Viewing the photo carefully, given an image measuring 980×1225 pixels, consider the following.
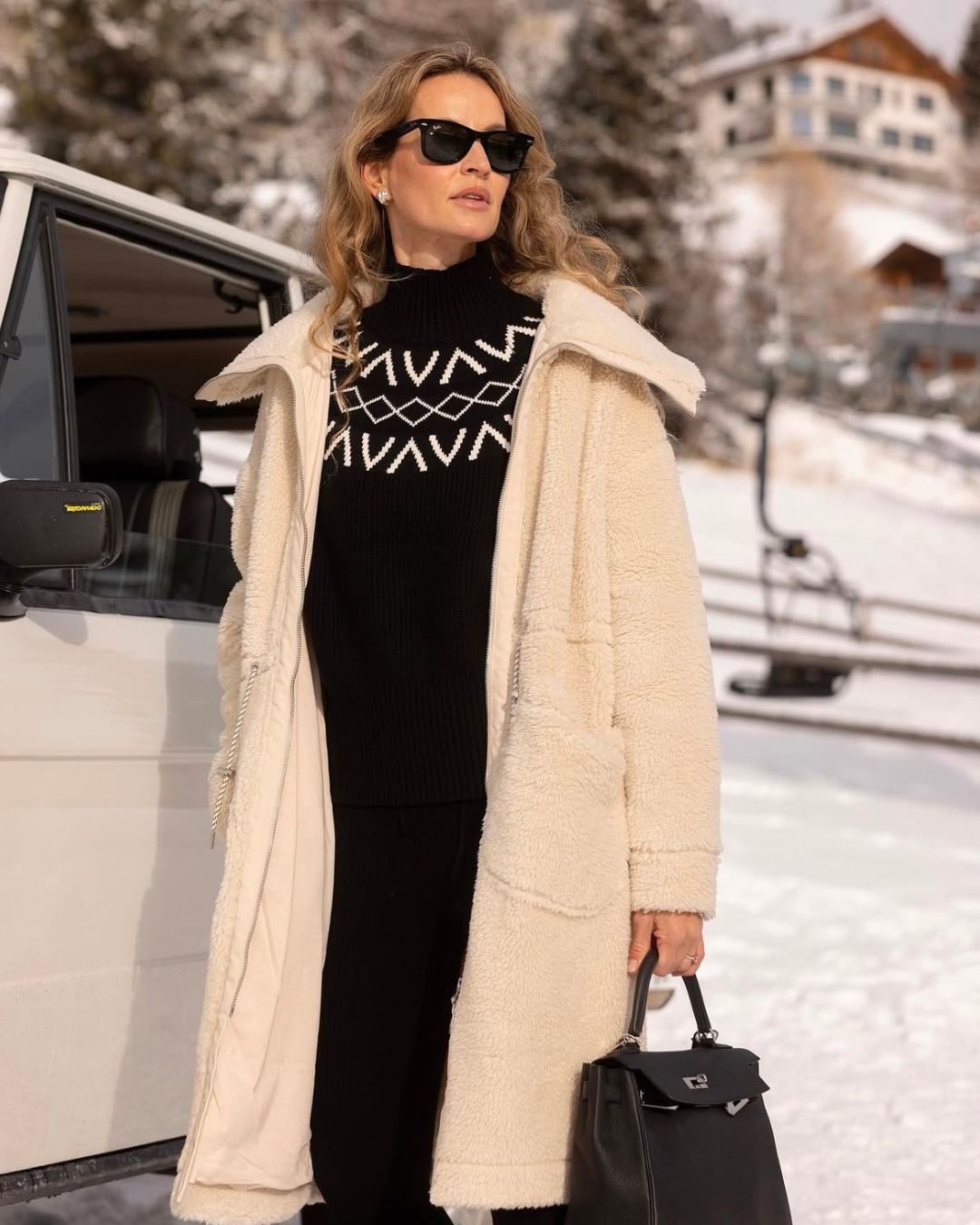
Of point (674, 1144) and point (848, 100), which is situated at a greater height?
point (848, 100)

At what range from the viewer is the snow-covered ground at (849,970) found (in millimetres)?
3939

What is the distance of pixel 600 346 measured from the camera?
2.32 m

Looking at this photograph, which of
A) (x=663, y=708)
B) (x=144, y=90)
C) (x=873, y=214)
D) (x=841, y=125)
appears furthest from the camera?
(x=841, y=125)

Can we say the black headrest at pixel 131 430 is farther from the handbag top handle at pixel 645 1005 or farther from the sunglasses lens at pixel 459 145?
the handbag top handle at pixel 645 1005

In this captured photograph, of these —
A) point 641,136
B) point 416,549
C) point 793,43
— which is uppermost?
point 793,43

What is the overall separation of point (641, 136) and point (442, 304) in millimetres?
33818

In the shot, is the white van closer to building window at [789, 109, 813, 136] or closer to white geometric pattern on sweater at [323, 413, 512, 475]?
white geometric pattern on sweater at [323, 413, 512, 475]

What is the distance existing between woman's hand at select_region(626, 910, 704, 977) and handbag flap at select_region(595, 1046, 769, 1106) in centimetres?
12

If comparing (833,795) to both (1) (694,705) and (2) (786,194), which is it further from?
(2) (786,194)

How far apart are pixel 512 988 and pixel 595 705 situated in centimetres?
40

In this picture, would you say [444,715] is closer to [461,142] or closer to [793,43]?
[461,142]

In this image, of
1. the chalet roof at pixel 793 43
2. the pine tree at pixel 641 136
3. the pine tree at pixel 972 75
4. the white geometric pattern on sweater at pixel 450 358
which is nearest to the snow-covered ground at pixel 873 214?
the pine tree at pixel 972 75

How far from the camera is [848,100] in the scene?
341 feet

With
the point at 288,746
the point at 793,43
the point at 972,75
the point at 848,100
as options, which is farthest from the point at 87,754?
the point at 972,75
